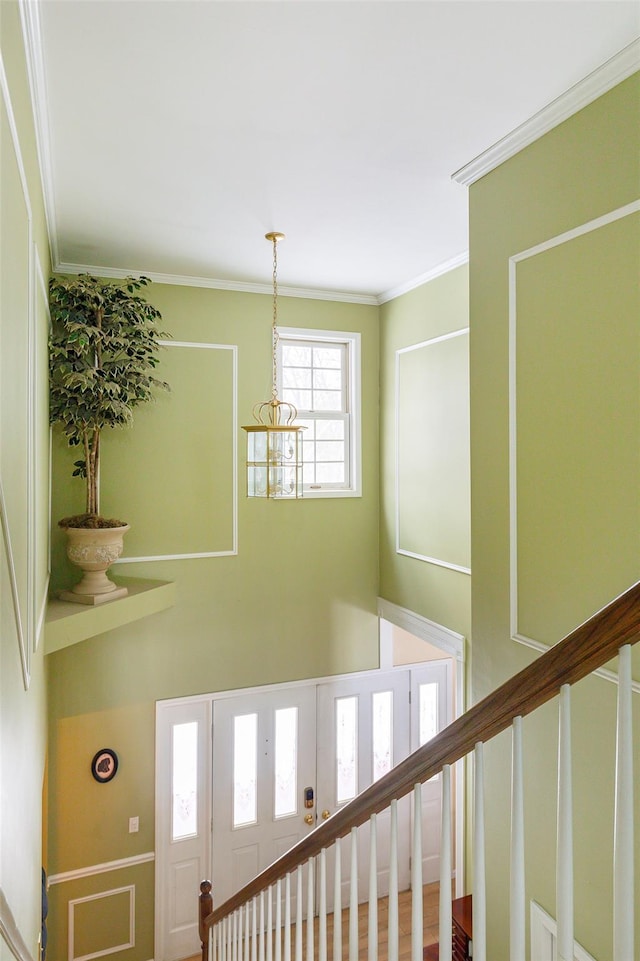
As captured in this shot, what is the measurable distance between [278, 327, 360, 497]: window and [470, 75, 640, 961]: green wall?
1.96 metres

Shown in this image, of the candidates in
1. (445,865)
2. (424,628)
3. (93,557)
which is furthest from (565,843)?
(424,628)

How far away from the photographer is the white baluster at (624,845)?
797 mm

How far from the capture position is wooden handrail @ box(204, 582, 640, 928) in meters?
0.82

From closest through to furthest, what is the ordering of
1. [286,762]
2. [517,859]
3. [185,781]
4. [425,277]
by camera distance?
[517,859] < [425,277] < [185,781] < [286,762]

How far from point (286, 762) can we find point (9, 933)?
11.8ft

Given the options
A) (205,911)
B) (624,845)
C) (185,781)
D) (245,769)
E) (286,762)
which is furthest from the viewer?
(286,762)

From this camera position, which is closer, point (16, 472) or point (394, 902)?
point (394, 902)

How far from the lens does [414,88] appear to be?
197cm

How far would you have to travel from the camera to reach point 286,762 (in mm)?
4312

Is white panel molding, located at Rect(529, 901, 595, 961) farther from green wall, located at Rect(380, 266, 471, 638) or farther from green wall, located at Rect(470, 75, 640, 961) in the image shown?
green wall, located at Rect(380, 266, 471, 638)

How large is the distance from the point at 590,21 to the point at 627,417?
110 cm

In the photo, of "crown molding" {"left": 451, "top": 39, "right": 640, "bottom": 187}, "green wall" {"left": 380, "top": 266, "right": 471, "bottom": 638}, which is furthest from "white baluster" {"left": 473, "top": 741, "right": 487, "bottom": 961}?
"green wall" {"left": 380, "top": 266, "right": 471, "bottom": 638}

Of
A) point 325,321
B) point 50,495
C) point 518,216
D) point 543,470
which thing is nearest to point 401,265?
point 325,321

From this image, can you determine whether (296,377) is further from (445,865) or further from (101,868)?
(445,865)
